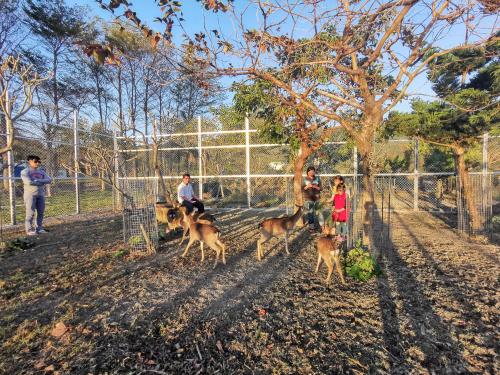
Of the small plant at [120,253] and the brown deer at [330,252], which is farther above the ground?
the brown deer at [330,252]

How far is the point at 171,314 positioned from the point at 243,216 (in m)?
6.96

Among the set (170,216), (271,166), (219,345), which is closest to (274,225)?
(170,216)

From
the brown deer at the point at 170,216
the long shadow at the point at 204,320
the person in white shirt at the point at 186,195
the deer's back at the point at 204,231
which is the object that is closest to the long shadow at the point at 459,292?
the long shadow at the point at 204,320

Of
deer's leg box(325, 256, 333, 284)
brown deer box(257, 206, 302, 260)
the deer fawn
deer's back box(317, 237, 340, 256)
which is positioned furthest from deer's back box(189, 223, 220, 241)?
deer's leg box(325, 256, 333, 284)

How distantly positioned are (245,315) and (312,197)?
15.8 ft

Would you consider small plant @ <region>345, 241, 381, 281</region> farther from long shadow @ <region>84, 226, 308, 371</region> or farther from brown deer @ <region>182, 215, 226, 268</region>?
brown deer @ <region>182, 215, 226, 268</region>

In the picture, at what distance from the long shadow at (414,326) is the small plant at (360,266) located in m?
0.18

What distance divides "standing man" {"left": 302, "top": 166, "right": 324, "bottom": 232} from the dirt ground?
223cm

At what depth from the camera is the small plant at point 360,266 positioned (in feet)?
14.3

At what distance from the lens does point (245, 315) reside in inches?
134

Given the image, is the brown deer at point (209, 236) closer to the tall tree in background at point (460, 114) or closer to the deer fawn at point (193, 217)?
the deer fawn at point (193, 217)

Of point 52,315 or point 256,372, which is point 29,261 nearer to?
point 52,315

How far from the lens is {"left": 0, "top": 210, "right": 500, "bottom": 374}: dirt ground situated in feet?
8.52

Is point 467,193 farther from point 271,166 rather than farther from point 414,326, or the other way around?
point 271,166
